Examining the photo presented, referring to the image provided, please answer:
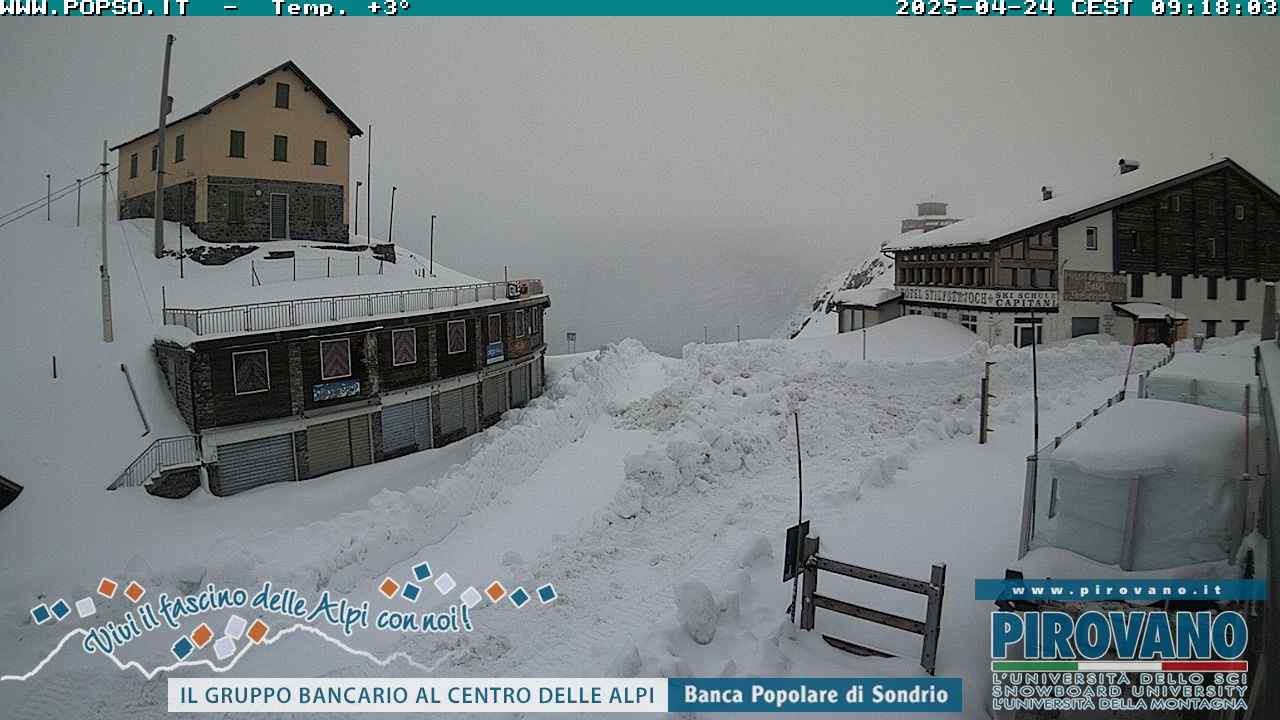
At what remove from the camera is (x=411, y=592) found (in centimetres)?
792

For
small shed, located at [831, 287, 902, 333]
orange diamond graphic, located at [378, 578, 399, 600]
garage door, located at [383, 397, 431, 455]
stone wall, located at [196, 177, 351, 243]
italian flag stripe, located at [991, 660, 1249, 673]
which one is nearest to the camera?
italian flag stripe, located at [991, 660, 1249, 673]

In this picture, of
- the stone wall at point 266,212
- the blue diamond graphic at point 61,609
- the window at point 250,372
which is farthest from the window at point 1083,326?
the blue diamond graphic at point 61,609

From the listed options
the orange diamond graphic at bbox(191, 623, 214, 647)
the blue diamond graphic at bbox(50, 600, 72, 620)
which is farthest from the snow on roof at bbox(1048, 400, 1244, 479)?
the blue diamond graphic at bbox(50, 600, 72, 620)

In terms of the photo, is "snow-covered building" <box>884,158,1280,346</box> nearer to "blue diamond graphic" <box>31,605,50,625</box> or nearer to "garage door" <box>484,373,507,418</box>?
"garage door" <box>484,373,507,418</box>

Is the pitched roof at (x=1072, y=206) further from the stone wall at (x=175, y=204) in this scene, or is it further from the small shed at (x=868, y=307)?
the stone wall at (x=175, y=204)

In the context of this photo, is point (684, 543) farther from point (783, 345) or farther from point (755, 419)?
point (783, 345)

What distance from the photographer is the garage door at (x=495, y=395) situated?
16062 millimetres

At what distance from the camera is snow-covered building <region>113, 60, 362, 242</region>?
1656 cm

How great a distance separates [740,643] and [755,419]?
7400 millimetres

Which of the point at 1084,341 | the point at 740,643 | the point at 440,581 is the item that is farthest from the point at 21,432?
the point at 1084,341

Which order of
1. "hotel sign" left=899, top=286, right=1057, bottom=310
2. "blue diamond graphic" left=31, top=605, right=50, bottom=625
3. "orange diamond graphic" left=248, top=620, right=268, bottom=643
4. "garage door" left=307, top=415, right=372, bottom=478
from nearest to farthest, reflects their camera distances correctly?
"blue diamond graphic" left=31, top=605, right=50, bottom=625 < "orange diamond graphic" left=248, top=620, right=268, bottom=643 < "garage door" left=307, top=415, right=372, bottom=478 < "hotel sign" left=899, top=286, right=1057, bottom=310

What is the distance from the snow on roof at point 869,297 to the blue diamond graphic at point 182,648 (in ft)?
60.9

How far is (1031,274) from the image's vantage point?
55.7 ft

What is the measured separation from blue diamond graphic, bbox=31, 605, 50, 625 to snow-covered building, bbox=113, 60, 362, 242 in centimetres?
1155
